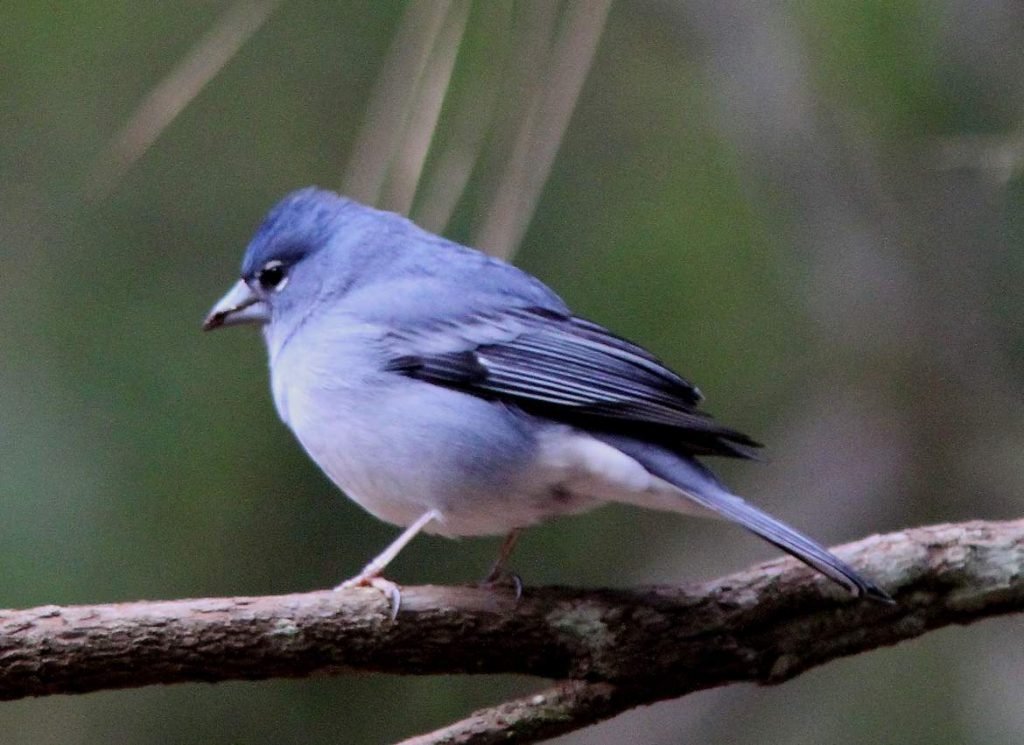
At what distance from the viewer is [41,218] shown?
366cm

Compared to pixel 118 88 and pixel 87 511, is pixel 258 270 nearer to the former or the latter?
pixel 87 511

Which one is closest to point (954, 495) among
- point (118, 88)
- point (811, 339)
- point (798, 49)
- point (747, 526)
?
point (811, 339)

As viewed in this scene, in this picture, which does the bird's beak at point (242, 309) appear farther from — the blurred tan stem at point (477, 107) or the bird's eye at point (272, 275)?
the blurred tan stem at point (477, 107)

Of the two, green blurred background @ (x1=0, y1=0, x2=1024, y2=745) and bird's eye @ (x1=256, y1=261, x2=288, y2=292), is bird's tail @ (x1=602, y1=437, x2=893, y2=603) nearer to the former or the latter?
green blurred background @ (x1=0, y1=0, x2=1024, y2=745)

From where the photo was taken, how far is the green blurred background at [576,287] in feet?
11.0

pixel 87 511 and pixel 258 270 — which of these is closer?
pixel 258 270

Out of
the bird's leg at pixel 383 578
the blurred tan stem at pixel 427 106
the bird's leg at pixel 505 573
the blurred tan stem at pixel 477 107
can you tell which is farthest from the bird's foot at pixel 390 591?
the blurred tan stem at pixel 477 107

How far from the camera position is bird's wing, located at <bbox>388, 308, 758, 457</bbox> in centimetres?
246

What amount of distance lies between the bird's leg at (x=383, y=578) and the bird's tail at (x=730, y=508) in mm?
386

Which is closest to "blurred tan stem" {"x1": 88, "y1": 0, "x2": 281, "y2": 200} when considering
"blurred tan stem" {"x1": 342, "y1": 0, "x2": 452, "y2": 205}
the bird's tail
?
"blurred tan stem" {"x1": 342, "y1": 0, "x2": 452, "y2": 205}

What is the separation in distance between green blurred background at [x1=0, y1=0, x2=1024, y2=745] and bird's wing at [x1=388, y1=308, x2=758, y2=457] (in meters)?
0.27

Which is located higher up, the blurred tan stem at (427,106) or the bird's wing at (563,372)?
the blurred tan stem at (427,106)

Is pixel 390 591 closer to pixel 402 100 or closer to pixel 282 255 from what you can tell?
pixel 402 100

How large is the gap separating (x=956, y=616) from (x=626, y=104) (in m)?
2.29
